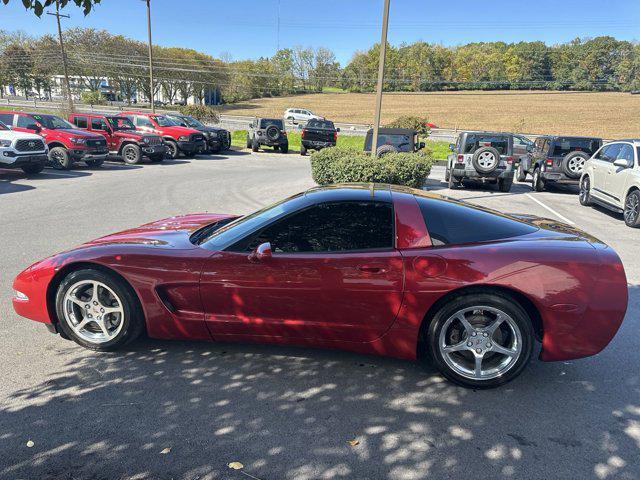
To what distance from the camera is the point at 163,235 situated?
3.95 meters

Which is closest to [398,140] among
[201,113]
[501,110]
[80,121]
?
[80,121]

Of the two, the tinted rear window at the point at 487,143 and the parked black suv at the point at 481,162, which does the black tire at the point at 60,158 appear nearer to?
the parked black suv at the point at 481,162

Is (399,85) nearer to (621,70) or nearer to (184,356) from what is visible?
(621,70)

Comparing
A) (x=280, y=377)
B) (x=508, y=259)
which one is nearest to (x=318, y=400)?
(x=280, y=377)

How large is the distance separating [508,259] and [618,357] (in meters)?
1.54

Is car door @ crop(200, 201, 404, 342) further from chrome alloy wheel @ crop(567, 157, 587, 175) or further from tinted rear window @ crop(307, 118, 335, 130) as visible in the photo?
tinted rear window @ crop(307, 118, 335, 130)

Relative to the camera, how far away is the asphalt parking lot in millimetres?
2467

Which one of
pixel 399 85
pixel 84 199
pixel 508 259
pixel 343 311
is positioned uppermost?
pixel 399 85

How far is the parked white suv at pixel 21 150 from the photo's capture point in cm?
1288

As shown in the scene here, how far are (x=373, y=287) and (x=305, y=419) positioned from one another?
962mm

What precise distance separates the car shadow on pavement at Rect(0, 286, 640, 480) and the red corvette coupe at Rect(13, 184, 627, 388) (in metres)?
0.24

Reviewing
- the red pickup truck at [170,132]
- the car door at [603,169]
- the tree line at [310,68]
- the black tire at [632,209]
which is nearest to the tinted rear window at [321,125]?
the red pickup truck at [170,132]

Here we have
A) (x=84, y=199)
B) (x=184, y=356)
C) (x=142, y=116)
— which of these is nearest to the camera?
(x=184, y=356)

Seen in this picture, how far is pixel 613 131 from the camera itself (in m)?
47.2
